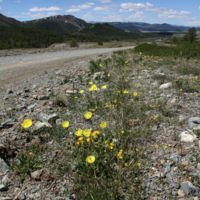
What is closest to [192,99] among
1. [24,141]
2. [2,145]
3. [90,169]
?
[90,169]

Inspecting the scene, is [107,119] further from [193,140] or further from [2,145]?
[2,145]

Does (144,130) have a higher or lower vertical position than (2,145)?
lower

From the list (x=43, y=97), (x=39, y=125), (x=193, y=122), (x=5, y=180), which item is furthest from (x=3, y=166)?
(x=193, y=122)

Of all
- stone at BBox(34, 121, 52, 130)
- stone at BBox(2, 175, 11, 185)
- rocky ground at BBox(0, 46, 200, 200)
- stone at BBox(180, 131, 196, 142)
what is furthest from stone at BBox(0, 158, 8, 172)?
stone at BBox(180, 131, 196, 142)

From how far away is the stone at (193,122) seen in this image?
4.07m

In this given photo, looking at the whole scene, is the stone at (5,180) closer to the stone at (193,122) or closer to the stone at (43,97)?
the stone at (43,97)

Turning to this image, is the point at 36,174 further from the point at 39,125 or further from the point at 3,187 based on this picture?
the point at 39,125

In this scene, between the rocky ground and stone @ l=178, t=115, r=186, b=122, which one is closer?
the rocky ground

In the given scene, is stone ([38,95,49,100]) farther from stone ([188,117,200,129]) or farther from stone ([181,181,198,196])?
stone ([181,181,198,196])

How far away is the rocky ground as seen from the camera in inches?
104

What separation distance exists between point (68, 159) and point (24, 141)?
0.97m

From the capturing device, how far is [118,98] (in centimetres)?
548

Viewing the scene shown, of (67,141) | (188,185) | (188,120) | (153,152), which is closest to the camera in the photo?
(188,185)

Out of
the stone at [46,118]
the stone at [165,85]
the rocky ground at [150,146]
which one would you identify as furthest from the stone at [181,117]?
the stone at [46,118]
